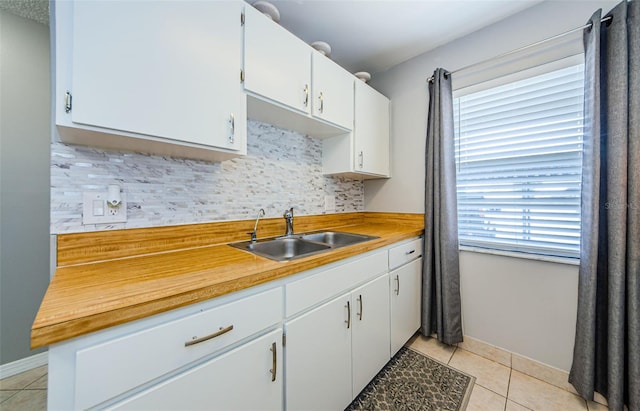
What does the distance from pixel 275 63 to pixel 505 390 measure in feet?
7.76

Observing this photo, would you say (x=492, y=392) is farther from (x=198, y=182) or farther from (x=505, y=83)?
(x=198, y=182)

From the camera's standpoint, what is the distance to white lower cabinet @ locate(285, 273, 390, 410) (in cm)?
97

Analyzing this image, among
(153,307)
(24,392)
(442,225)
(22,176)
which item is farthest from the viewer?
(442,225)

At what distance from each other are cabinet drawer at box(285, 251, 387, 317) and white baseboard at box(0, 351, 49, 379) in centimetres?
178

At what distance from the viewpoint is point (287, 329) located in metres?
0.93

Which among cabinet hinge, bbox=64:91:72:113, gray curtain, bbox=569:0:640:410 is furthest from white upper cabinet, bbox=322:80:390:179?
cabinet hinge, bbox=64:91:72:113

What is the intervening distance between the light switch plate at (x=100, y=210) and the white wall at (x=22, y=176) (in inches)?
41.3

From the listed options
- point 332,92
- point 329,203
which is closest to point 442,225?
point 329,203

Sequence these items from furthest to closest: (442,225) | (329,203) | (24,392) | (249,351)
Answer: (329,203) < (442,225) < (24,392) < (249,351)

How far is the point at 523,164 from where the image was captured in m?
1.60

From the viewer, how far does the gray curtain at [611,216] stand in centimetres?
115

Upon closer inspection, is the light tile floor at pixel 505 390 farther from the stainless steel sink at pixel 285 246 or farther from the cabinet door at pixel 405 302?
the stainless steel sink at pixel 285 246

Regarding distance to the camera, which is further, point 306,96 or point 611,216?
point 306,96

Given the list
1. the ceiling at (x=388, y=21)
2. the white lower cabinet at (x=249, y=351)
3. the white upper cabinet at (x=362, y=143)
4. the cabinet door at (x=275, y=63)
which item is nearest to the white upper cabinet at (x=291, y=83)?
the cabinet door at (x=275, y=63)
